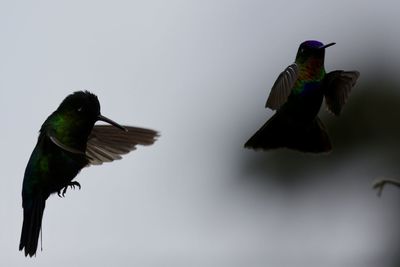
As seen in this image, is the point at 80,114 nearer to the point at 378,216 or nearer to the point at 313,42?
the point at 313,42

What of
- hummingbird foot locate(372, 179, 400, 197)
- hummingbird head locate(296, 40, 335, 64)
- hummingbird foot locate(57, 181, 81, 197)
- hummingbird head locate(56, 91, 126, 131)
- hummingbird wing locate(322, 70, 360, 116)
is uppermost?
hummingbird head locate(56, 91, 126, 131)

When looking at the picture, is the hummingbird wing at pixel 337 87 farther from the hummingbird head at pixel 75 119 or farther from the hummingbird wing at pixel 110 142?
the hummingbird wing at pixel 110 142

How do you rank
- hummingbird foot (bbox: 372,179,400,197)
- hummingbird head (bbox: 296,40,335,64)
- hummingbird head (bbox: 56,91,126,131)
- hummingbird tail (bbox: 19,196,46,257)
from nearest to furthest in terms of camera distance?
hummingbird foot (bbox: 372,179,400,197) < hummingbird head (bbox: 296,40,335,64) < hummingbird tail (bbox: 19,196,46,257) < hummingbird head (bbox: 56,91,126,131)

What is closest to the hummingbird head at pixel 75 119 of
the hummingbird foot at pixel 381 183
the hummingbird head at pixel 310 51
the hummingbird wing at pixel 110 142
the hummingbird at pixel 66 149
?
the hummingbird at pixel 66 149

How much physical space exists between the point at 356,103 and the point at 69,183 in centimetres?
57

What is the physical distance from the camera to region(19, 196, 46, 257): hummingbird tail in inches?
56.6

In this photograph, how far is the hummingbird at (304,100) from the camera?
117 cm

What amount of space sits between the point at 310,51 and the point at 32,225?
67 centimetres

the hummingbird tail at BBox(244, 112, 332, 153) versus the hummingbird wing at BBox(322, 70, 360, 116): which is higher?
the hummingbird wing at BBox(322, 70, 360, 116)

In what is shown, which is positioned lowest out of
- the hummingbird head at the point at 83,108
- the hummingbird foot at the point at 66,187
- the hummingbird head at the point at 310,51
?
the hummingbird foot at the point at 66,187

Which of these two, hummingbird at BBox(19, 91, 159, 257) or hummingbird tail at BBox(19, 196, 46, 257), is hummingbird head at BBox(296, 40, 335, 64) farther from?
hummingbird tail at BBox(19, 196, 46, 257)

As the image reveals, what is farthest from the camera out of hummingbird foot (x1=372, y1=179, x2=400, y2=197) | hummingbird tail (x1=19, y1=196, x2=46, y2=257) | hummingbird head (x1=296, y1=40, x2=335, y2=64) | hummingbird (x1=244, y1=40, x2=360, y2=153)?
hummingbird tail (x1=19, y1=196, x2=46, y2=257)

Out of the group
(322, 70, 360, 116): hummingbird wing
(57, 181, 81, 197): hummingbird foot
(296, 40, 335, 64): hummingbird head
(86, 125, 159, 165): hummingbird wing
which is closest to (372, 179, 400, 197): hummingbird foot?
(322, 70, 360, 116): hummingbird wing

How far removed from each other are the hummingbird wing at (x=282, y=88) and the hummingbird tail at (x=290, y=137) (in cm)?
4
